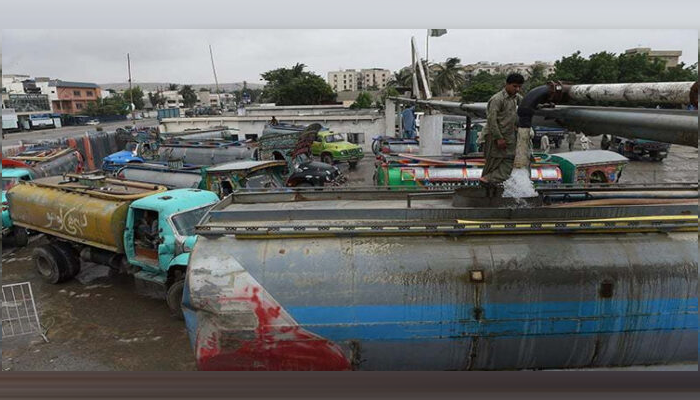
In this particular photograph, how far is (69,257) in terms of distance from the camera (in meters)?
8.93

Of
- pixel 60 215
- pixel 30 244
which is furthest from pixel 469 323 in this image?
pixel 30 244

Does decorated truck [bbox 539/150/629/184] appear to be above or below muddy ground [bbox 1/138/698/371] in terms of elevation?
above

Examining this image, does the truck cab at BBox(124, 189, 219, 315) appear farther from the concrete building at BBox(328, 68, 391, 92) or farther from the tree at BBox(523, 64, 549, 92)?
the concrete building at BBox(328, 68, 391, 92)

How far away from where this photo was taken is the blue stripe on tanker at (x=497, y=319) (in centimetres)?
403

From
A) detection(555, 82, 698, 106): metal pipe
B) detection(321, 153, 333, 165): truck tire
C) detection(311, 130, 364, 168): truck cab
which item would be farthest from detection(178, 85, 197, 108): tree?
detection(555, 82, 698, 106): metal pipe

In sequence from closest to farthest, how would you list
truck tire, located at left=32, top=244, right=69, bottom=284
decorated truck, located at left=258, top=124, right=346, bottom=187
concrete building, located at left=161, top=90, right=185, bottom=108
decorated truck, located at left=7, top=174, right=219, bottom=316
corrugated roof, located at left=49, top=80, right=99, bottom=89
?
1. decorated truck, located at left=7, top=174, right=219, bottom=316
2. truck tire, located at left=32, top=244, right=69, bottom=284
3. decorated truck, located at left=258, top=124, right=346, bottom=187
4. corrugated roof, located at left=49, top=80, right=99, bottom=89
5. concrete building, located at left=161, top=90, right=185, bottom=108

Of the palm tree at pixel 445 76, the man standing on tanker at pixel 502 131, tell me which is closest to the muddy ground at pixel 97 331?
the man standing on tanker at pixel 502 131

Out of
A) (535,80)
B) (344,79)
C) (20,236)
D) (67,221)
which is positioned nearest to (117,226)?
(67,221)

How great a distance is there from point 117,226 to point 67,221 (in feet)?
4.97

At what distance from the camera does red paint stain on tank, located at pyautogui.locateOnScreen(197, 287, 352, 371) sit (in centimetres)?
406

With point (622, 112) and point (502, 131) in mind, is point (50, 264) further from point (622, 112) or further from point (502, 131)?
point (622, 112)

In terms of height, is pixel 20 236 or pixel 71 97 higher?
pixel 71 97

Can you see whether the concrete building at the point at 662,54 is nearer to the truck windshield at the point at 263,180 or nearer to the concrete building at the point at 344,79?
the truck windshield at the point at 263,180

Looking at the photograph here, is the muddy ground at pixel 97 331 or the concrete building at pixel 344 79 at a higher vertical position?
the concrete building at pixel 344 79
